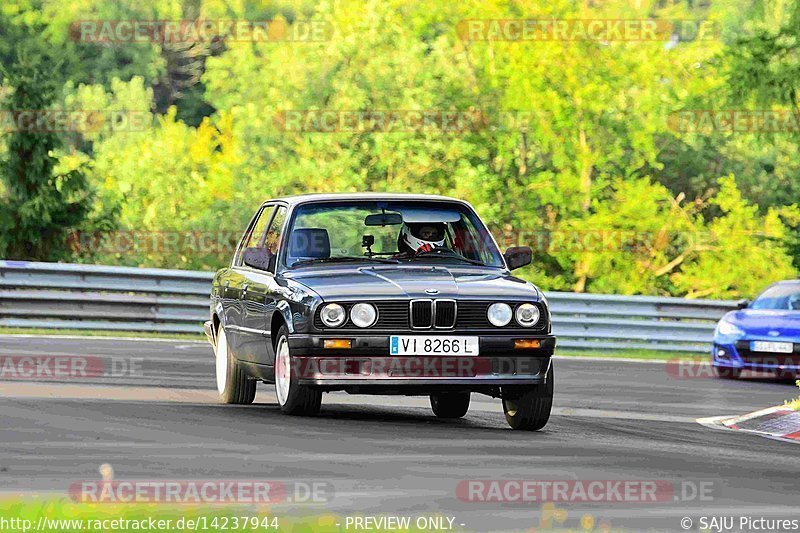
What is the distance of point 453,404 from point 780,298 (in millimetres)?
11350

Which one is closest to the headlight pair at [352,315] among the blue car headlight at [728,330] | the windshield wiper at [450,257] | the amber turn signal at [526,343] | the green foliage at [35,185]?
the amber turn signal at [526,343]

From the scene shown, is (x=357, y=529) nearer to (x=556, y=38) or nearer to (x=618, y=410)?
(x=618, y=410)

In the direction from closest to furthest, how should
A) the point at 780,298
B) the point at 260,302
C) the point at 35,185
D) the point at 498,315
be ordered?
the point at 498,315, the point at 260,302, the point at 780,298, the point at 35,185

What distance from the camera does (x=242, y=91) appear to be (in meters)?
55.5

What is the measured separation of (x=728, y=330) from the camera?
24.3 meters

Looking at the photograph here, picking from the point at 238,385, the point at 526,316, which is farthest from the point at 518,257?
the point at 238,385

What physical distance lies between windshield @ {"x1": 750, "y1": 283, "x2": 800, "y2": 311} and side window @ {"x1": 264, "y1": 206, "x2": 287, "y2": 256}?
37.1ft

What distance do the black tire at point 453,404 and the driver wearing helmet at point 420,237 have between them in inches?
47.6

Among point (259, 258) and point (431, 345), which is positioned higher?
point (259, 258)

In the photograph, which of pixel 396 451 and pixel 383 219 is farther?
pixel 383 219

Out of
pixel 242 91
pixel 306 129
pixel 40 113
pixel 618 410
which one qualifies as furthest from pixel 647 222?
pixel 618 410

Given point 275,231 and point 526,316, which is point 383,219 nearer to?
point 275,231

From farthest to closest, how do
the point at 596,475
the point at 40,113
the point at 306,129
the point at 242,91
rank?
the point at 242,91 < the point at 306,129 < the point at 40,113 < the point at 596,475

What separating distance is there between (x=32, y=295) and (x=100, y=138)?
48.1 metres
